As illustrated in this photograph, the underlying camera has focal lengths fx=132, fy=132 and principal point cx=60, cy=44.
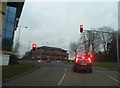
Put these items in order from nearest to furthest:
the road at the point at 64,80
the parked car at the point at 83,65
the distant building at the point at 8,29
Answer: the road at the point at 64,80 < the parked car at the point at 83,65 < the distant building at the point at 8,29

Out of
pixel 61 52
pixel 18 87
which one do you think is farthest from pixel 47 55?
pixel 18 87

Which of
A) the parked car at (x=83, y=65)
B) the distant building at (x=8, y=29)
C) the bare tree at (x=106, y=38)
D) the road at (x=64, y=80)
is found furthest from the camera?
the bare tree at (x=106, y=38)

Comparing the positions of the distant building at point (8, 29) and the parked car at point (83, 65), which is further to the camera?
the distant building at point (8, 29)

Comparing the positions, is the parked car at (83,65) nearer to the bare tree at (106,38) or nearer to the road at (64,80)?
the road at (64,80)

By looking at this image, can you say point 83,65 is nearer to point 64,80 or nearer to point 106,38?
point 64,80

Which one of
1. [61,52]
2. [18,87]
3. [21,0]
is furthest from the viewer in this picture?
[61,52]

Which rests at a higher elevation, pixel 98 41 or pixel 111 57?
pixel 98 41

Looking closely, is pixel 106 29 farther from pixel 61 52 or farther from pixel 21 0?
pixel 61 52

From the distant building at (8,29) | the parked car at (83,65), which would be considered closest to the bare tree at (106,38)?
the distant building at (8,29)

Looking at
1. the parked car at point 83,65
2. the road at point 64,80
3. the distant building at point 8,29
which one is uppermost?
the distant building at point 8,29

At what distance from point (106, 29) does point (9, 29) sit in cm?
3126

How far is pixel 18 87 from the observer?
21.3 ft

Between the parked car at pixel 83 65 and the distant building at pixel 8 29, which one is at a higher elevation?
the distant building at pixel 8 29

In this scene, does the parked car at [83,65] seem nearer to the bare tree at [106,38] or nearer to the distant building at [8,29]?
the distant building at [8,29]
